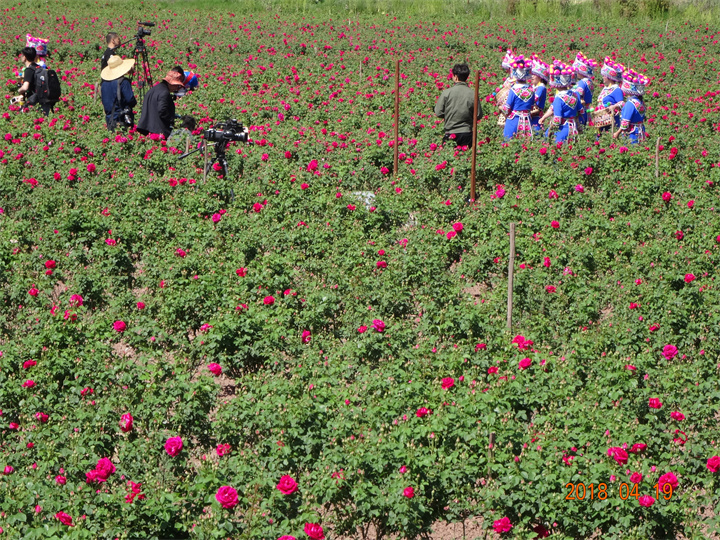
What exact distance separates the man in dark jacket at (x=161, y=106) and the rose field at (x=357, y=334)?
284 millimetres

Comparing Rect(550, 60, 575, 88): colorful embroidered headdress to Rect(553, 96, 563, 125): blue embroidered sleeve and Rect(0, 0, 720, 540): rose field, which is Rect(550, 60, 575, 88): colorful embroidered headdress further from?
Rect(0, 0, 720, 540): rose field

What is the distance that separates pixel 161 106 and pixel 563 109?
519 cm

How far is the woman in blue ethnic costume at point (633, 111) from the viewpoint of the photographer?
11156 millimetres

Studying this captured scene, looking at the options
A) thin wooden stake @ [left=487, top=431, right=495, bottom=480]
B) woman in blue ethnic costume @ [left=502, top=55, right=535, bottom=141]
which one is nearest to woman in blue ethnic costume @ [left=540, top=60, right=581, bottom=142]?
woman in blue ethnic costume @ [left=502, top=55, right=535, bottom=141]

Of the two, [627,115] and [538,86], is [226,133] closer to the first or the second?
[538,86]

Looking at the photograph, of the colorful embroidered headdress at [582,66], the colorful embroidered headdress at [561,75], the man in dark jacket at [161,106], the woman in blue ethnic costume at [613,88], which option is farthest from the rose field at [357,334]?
the colorful embroidered headdress at [582,66]

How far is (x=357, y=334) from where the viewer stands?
20.6 feet

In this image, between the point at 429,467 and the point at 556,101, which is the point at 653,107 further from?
the point at 429,467

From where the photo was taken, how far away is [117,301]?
6.52 meters

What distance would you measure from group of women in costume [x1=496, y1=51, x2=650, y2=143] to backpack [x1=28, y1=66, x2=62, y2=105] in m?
6.35

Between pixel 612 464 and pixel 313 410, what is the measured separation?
1652 mm

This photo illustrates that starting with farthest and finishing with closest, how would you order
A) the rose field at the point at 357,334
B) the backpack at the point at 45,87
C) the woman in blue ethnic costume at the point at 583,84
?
the backpack at the point at 45,87 → the woman in blue ethnic costume at the point at 583,84 → the rose field at the point at 357,334

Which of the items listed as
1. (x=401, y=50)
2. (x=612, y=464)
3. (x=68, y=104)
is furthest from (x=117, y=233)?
(x=401, y=50)

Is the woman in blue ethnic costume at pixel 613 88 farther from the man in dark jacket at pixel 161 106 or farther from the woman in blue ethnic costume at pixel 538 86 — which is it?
the man in dark jacket at pixel 161 106
